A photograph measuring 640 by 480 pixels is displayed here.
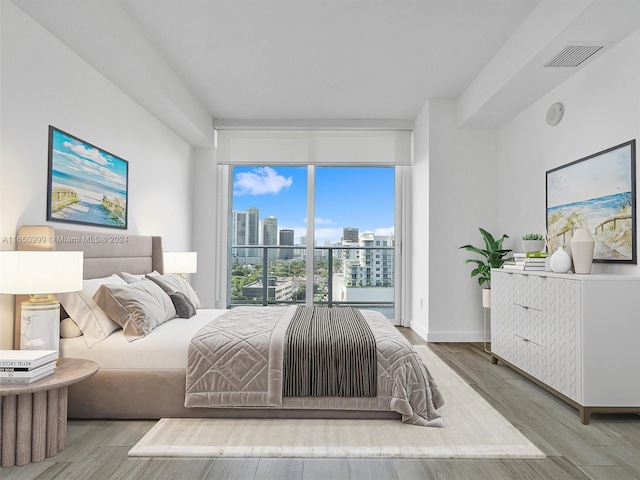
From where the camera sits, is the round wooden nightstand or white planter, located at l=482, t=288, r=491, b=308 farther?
white planter, located at l=482, t=288, r=491, b=308

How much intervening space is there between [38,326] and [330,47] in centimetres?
299

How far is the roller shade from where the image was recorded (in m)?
5.92

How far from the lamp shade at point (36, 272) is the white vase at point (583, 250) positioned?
125 inches

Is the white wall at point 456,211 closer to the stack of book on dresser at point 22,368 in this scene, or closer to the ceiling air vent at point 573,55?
the ceiling air vent at point 573,55

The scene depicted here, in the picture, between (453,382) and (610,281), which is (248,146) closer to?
(453,382)

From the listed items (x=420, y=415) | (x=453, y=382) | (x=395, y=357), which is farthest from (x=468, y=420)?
(x=453, y=382)

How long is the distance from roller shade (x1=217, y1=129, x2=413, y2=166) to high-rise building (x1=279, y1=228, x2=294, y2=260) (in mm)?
952

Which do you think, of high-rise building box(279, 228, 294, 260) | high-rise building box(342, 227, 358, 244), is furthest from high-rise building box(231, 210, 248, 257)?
high-rise building box(342, 227, 358, 244)

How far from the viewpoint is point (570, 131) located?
3609 millimetres

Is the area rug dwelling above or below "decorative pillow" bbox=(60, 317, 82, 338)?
below

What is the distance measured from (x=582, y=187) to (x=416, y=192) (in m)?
2.43

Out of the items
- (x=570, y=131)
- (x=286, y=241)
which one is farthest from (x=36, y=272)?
(x=286, y=241)

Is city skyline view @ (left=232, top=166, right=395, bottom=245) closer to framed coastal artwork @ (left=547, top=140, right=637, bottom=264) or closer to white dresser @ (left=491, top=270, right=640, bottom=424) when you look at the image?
framed coastal artwork @ (left=547, top=140, right=637, bottom=264)

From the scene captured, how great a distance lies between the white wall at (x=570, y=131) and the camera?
2941mm
